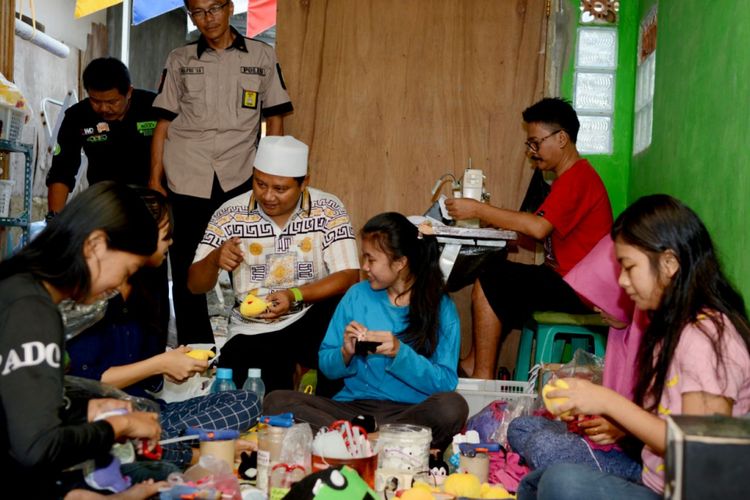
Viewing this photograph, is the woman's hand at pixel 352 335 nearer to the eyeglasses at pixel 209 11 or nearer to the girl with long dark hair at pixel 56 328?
the girl with long dark hair at pixel 56 328

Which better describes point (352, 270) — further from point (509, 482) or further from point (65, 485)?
point (65, 485)

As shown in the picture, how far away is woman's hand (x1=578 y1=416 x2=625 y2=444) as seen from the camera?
2689 millimetres

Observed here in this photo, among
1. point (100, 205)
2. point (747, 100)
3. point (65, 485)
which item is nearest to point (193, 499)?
point (65, 485)

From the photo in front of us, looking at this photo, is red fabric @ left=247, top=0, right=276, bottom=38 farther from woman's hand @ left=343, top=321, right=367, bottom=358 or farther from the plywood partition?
woman's hand @ left=343, top=321, right=367, bottom=358

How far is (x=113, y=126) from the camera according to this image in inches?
203

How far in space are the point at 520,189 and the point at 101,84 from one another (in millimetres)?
2490

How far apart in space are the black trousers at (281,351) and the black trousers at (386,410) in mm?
359

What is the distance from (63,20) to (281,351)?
5.82 meters

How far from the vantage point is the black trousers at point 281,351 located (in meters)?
4.02

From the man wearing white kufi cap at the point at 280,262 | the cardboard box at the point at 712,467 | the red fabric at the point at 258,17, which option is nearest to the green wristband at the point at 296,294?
the man wearing white kufi cap at the point at 280,262

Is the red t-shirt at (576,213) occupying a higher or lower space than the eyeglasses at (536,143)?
lower

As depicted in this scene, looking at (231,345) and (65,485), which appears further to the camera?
(231,345)

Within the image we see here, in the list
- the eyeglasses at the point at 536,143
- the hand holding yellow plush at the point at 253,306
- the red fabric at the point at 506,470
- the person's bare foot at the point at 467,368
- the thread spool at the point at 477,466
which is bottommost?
the red fabric at the point at 506,470

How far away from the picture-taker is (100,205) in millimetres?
2186
